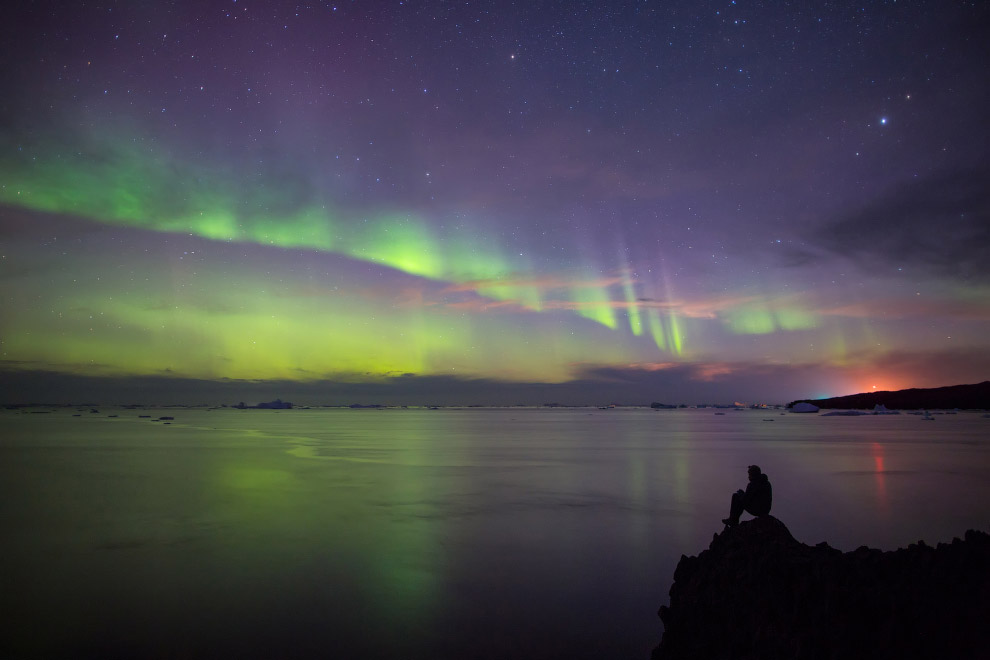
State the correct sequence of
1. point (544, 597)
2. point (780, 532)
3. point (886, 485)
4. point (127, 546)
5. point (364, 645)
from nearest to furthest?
1. point (780, 532)
2. point (364, 645)
3. point (544, 597)
4. point (127, 546)
5. point (886, 485)

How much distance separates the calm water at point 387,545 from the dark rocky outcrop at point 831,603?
1.73 m

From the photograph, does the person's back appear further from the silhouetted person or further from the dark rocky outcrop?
the dark rocky outcrop

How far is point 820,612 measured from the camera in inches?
232

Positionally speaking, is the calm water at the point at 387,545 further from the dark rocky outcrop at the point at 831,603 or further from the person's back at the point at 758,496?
the person's back at the point at 758,496

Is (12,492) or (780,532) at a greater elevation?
(780,532)

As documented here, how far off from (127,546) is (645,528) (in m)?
14.3

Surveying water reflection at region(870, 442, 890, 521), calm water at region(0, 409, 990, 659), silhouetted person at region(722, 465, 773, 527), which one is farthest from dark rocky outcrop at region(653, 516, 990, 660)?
water reflection at region(870, 442, 890, 521)

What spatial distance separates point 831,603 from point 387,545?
1143cm

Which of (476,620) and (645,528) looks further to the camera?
(645,528)

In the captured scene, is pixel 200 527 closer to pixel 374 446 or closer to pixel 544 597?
pixel 544 597

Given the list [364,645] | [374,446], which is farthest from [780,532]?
[374,446]

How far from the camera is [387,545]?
14.9 meters

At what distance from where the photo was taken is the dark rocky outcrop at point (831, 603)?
5.14 meters

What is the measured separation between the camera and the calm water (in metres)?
8.88
